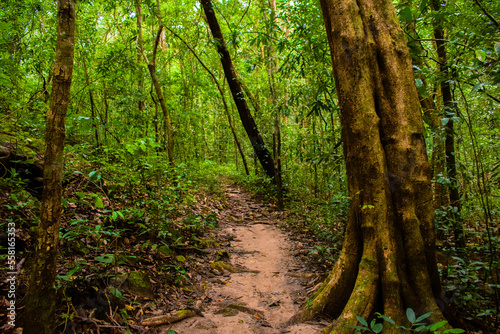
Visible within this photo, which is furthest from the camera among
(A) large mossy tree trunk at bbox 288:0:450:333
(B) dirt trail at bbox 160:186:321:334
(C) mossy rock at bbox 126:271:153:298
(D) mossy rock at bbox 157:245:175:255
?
(D) mossy rock at bbox 157:245:175:255

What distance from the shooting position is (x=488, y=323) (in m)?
2.64

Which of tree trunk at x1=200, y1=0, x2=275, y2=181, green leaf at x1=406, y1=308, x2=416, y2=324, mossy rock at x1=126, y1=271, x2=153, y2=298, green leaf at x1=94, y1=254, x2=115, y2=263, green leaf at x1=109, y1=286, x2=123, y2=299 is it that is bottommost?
mossy rock at x1=126, y1=271, x2=153, y2=298

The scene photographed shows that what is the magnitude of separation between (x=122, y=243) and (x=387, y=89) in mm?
3910

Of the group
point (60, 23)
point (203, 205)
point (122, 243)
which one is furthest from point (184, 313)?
point (203, 205)

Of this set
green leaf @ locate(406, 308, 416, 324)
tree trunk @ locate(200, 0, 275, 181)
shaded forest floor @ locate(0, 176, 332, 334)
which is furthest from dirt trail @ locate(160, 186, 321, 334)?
tree trunk @ locate(200, 0, 275, 181)

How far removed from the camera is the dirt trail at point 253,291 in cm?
289

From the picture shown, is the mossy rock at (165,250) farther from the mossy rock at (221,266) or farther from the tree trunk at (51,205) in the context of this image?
the tree trunk at (51,205)

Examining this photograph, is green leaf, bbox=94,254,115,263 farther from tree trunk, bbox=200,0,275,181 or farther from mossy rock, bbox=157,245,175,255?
tree trunk, bbox=200,0,275,181

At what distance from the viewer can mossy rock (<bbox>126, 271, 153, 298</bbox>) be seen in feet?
10.3

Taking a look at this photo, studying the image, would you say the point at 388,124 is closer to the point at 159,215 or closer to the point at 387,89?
the point at 387,89

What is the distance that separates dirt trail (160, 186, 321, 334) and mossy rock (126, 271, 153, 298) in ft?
1.87

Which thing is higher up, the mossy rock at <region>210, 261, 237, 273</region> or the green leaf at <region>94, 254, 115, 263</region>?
the green leaf at <region>94, 254, 115, 263</region>

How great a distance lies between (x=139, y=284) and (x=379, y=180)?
2892 mm

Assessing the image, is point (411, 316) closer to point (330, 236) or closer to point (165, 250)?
point (330, 236)
